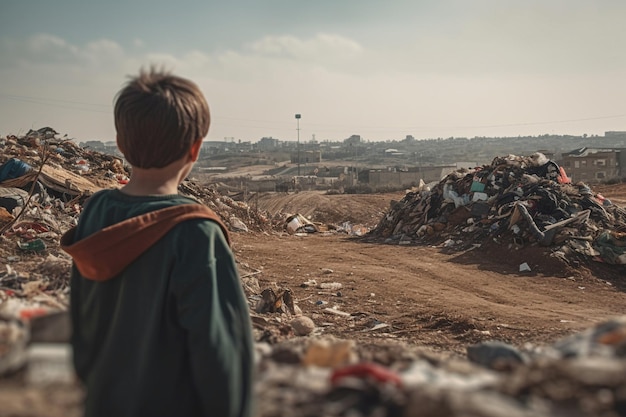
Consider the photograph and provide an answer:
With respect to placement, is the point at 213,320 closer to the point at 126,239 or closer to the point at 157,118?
the point at 126,239

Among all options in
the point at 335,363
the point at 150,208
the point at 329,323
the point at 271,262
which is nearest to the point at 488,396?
the point at 335,363

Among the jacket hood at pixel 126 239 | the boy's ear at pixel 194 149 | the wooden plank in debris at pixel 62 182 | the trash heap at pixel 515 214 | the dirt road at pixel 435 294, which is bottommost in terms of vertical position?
the dirt road at pixel 435 294

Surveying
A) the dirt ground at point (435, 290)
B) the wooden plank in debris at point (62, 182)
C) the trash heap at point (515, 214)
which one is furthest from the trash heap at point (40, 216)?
the trash heap at point (515, 214)

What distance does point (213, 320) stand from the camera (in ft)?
4.46

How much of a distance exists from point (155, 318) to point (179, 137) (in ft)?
1.47

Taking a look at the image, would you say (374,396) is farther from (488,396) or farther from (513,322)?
(513,322)

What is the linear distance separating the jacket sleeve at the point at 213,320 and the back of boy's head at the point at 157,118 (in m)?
0.20

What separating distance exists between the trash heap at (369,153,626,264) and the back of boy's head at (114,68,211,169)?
935cm

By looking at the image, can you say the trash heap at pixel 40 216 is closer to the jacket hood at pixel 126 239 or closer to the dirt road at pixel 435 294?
the jacket hood at pixel 126 239

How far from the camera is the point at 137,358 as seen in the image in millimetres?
1369

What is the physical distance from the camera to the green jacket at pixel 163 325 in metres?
1.34

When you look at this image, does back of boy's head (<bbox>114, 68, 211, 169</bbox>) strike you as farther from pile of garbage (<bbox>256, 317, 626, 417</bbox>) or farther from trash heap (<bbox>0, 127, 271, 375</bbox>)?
pile of garbage (<bbox>256, 317, 626, 417</bbox>)

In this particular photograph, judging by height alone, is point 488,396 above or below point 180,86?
below

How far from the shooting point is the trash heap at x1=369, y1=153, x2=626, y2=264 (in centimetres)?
1012
